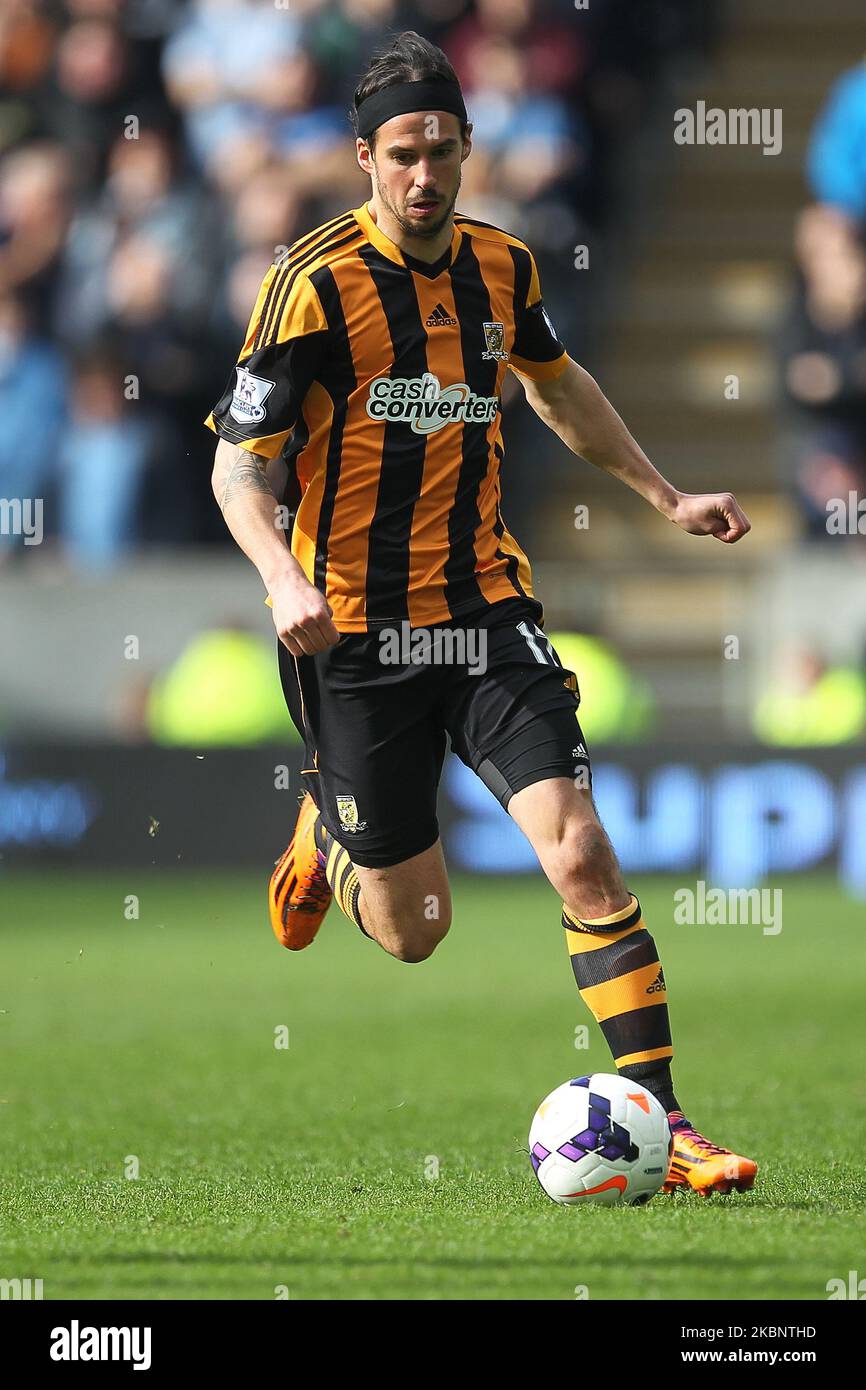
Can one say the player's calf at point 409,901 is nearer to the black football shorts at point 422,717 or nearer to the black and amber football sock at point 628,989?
the black football shorts at point 422,717

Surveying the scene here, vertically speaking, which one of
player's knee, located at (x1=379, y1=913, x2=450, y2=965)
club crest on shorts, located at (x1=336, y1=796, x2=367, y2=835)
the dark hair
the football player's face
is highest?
the dark hair

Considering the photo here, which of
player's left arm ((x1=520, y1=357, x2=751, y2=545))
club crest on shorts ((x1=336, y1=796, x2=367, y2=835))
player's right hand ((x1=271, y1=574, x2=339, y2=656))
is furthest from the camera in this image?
player's left arm ((x1=520, y1=357, x2=751, y2=545))

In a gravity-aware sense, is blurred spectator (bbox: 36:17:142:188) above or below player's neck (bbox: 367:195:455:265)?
above

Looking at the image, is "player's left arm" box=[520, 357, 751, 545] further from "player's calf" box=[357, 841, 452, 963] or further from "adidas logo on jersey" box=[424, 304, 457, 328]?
"player's calf" box=[357, 841, 452, 963]

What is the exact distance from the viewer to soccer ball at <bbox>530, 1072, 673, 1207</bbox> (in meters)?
4.56

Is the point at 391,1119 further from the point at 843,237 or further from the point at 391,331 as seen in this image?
the point at 843,237

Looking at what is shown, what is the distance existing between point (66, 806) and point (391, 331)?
23.4 feet

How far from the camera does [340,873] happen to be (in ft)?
18.7

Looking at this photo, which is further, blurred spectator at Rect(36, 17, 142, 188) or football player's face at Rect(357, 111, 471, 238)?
blurred spectator at Rect(36, 17, 142, 188)

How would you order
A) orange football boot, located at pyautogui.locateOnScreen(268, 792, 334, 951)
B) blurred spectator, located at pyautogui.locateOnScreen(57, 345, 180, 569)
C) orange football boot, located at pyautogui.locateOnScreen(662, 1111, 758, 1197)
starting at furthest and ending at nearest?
blurred spectator, located at pyautogui.locateOnScreen(57, 345, 180, 569)
orange football boot, located at pyautogui.locateOnScreen(268, 792, 334, 951)
orange football boot, located at pyautogui.locateOnScreen(662, 1111, 758, 1197)

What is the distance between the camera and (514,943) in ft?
33.3

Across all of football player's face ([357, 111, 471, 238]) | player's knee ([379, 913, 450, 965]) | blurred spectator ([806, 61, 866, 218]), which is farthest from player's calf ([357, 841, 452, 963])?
blurred spectator ([806, 61, 866, 218])

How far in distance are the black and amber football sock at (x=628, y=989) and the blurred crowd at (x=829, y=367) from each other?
347 inches
